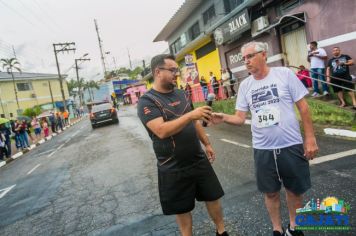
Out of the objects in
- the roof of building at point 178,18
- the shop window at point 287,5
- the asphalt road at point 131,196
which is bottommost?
the asphalt road at point 131,196

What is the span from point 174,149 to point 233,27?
1570 centimetres

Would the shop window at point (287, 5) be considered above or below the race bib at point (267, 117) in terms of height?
above

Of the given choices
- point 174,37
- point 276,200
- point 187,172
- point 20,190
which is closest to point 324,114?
point 276,200

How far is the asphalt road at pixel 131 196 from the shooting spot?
4.08 m

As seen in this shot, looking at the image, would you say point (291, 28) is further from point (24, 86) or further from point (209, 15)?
point (24, 86)

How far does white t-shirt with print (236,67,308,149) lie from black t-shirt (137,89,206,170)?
2.20 feet

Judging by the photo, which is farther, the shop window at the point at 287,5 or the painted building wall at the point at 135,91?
the painted building wall at the point at 135,91

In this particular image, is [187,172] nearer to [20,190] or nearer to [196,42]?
[20,190]

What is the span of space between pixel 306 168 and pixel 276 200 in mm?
465

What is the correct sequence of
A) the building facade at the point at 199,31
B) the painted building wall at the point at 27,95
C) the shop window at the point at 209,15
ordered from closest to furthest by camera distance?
the building facade at the point at 199,31, the shop window at the point at 209,15, the painted building wall at the point at 27,95

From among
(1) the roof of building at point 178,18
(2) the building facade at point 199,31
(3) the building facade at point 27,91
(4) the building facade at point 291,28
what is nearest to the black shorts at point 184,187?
(4) the building facade at point 291,28

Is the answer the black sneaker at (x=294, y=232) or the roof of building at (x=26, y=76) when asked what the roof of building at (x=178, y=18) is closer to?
the black sneaker at (x=294, y=232)

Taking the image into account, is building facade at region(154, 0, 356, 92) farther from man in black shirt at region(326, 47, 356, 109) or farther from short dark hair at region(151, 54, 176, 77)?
short dark hair at region(151, 54, 176, 77)

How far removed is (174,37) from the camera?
3259 centimetres
